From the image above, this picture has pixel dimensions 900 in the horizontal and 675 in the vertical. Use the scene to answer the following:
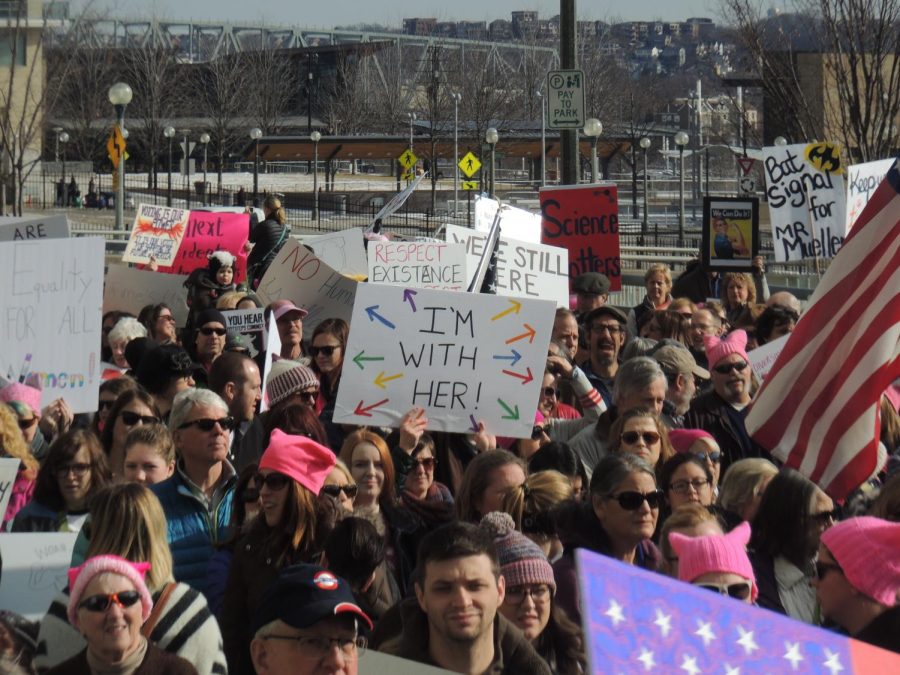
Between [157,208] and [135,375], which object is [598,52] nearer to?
[157,208]

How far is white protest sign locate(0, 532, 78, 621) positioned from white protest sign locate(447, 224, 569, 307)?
5275 mm

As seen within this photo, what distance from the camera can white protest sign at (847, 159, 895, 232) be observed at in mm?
11984

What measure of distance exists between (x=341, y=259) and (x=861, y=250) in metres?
8.52

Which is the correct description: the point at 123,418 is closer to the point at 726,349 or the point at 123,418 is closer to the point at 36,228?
the point at 726,349

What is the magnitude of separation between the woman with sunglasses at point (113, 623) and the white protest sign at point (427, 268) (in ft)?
22.7

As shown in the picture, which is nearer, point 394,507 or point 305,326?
point 394,507

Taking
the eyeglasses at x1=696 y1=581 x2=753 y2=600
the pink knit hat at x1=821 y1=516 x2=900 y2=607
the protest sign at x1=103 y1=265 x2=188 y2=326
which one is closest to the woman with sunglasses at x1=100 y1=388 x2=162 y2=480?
the eyeglasses at x1=696 y1=581 x2=753 y2=600

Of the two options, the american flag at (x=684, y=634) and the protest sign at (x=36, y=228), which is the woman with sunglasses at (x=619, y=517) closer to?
the american flag at (x=684, y=634)

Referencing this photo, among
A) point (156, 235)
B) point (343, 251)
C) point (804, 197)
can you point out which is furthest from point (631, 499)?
point (156, 235)

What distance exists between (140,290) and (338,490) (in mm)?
7133

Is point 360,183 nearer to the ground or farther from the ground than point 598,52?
nearer to the ground

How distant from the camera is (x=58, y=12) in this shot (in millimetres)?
70000

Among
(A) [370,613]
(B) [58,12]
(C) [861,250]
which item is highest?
(B) [58,12]

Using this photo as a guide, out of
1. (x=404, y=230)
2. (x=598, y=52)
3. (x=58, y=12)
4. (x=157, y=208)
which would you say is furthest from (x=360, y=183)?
(x=157, y=208)
